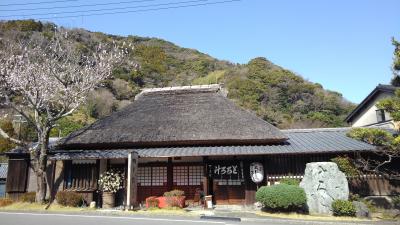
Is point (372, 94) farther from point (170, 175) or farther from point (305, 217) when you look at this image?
point (170, 175)

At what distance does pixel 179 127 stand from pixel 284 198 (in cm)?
686

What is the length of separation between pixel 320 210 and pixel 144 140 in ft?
28.4

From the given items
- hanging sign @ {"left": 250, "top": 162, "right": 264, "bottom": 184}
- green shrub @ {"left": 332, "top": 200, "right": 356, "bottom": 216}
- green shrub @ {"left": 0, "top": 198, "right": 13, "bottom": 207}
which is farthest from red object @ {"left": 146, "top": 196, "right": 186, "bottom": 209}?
green shrub @ {"left": 0, "top": 198, "right": 13, "bottom": 207}

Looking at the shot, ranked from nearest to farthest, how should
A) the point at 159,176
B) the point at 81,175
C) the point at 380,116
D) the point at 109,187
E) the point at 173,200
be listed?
the point at 173,200 → the point at 109,187 → the point at 81,175 → the point at 159,176 → the point at 380,116

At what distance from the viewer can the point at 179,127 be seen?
55.9 ft

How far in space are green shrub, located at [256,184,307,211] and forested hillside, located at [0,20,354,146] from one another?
79.4ft

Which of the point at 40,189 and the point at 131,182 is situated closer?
the point at 131,182

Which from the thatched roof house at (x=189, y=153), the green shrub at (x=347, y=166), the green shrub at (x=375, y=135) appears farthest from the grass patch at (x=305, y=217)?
the green shrub at (x=375, y=135)

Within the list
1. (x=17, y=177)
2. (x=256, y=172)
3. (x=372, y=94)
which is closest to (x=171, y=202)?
(x=256, y=172)

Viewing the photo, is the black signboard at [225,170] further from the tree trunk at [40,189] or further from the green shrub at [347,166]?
the tree trunk at [40,189]

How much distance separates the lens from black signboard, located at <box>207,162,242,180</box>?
15.7 meters

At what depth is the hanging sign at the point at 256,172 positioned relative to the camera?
14.9m

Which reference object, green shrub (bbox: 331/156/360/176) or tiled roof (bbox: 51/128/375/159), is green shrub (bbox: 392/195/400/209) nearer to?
green shrub (bbox: 331/156/360/176)

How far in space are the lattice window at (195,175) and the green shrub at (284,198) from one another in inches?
167
